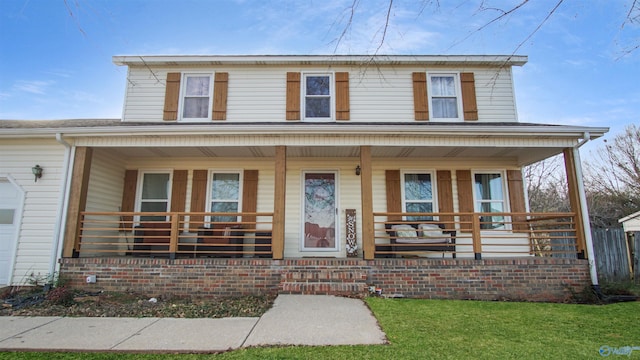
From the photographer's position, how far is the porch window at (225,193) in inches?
322

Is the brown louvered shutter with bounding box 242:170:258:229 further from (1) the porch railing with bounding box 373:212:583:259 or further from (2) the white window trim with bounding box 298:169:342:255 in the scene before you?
(1) the porch railing with bounding box 373:212:583:259

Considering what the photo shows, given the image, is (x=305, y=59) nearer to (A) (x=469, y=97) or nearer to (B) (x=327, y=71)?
A: (B) (x=327, y=71)

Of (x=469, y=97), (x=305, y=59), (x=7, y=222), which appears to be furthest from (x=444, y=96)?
(x=7, y=222)

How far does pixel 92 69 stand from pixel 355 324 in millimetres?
5860

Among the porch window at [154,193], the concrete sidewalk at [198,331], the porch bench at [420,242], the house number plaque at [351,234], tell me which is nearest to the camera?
the concrete sidewalk at [198,331]

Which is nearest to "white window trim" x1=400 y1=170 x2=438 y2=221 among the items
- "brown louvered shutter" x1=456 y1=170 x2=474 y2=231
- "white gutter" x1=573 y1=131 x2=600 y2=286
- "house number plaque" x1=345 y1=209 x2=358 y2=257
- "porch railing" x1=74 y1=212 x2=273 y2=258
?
"brown louvered shutter" x1=456 y1=170 x2=474 y2=231

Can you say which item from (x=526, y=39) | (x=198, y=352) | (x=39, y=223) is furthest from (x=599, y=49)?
(x=39, y=223)

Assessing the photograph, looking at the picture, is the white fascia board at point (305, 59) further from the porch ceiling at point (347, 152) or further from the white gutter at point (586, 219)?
the white gutter at point (586, 219)

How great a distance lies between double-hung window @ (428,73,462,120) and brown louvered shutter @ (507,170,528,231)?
1971mm

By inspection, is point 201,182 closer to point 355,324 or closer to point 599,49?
point 355,324

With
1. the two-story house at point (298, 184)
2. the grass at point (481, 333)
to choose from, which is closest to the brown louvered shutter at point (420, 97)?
the two-story house at point (298, 184)

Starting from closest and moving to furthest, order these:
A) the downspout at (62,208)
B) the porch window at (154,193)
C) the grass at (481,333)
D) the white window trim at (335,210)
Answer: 1. the grass at (481,333)
2. the downspout at (62,208)
3. the white window trim at (335,210)
4. the porch window at (154,193)

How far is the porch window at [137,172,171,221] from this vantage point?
8273 millimetres

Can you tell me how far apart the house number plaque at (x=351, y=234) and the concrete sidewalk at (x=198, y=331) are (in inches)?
110
